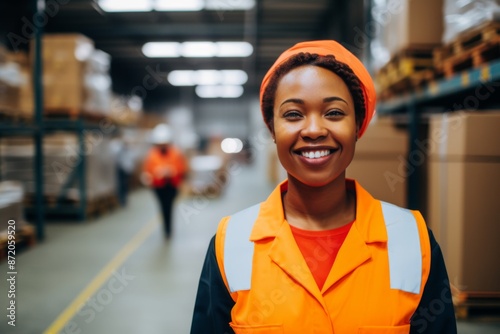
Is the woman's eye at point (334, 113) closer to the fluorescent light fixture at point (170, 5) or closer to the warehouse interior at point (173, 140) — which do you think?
the warehouse interior at point (173, 140)

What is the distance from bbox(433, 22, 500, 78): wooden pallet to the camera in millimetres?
3139

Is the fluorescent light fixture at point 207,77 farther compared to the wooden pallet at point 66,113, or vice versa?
the fluorescent light fixture at point 207,77

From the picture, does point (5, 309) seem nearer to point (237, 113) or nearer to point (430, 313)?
point (430, 313)

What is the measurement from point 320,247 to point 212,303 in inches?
16.3

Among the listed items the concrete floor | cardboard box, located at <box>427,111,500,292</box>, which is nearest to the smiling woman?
the concrete floor

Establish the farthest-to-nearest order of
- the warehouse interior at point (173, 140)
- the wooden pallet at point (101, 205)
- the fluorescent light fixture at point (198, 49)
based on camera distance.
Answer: the fluorescent light fixture at point (198, 49) → the wooden pallet at point (101, 205) → the warehouse interior at point (173, 140)

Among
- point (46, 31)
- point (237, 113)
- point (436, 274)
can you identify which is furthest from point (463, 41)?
point (237, 113)

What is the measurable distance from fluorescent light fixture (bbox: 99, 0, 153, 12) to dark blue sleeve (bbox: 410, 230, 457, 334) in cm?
1064

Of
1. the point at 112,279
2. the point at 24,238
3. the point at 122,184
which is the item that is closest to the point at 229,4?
the point at 122,184

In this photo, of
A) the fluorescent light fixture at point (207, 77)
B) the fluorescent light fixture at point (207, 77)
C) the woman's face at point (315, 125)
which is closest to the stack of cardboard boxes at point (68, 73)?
the woman's face at point (315, 125)

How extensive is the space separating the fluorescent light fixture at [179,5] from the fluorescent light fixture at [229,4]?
0.76ft

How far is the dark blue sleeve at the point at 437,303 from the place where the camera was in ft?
4.35

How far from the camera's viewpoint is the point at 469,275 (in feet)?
10.6

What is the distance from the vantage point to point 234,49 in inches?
600
